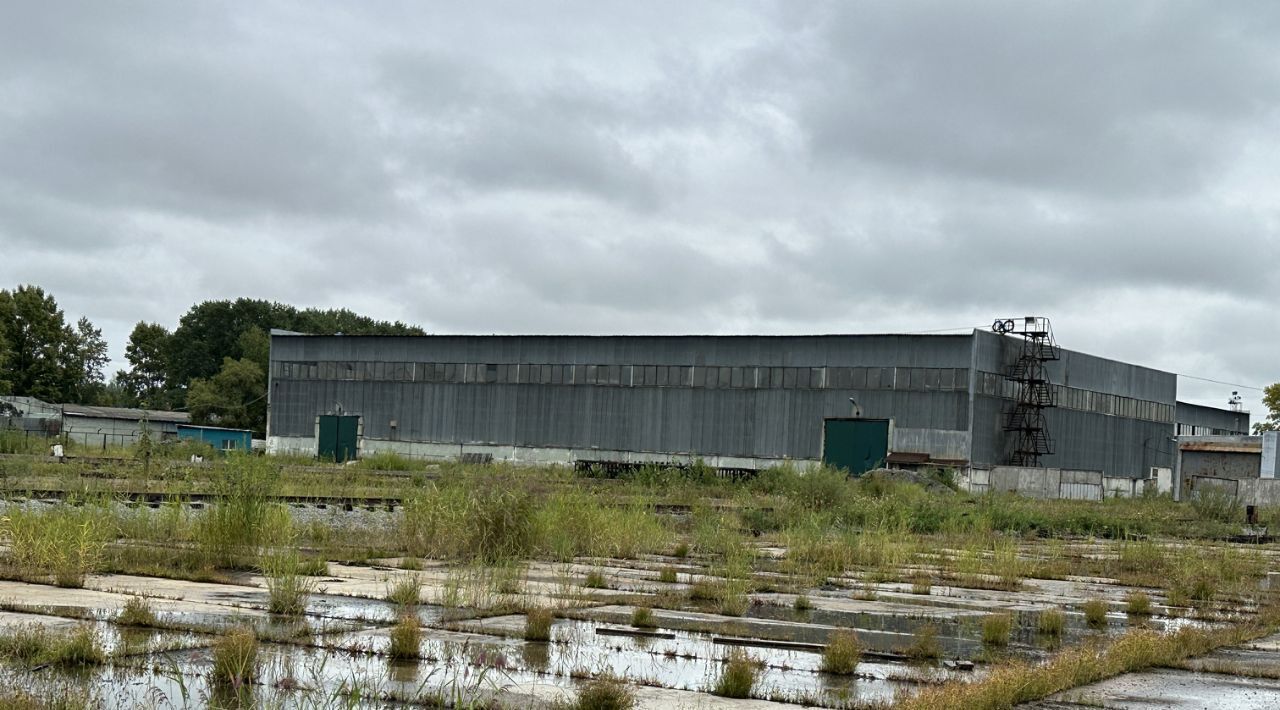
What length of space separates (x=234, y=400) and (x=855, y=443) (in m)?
65.1

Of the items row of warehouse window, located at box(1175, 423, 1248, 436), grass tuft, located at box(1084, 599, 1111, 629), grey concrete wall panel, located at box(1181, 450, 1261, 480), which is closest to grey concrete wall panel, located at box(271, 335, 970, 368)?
grey concrete wall panel, located at box(1181, 450, 1261, 480)

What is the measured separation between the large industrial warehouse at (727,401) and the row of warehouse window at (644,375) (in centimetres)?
7

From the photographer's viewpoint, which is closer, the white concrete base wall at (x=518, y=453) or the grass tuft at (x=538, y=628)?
the grass tuft at (x=538, y=628)

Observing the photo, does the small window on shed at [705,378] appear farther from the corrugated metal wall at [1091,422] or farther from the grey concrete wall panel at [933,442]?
the corrugated metal wall at [1091,422]

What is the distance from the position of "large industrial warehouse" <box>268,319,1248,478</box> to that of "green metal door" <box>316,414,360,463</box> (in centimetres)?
10

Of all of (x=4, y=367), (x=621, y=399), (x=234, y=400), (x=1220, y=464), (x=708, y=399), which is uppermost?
(x=4, y=367)

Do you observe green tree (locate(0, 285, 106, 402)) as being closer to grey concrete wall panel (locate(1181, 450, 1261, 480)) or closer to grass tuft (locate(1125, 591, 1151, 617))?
grey concrete wall panel (locate(1181, 450, 1261, 480))

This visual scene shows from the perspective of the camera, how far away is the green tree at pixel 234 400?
352ft

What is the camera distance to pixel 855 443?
58688 millimetres

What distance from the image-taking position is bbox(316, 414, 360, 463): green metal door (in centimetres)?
7050

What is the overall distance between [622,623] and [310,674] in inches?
153

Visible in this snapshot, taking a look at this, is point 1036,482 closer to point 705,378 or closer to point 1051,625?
point 705,378

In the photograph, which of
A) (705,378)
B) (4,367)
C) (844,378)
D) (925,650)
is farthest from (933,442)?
(4,367)

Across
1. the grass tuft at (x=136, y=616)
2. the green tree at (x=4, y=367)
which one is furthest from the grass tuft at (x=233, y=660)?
the green tree at (x=4, y=367)
